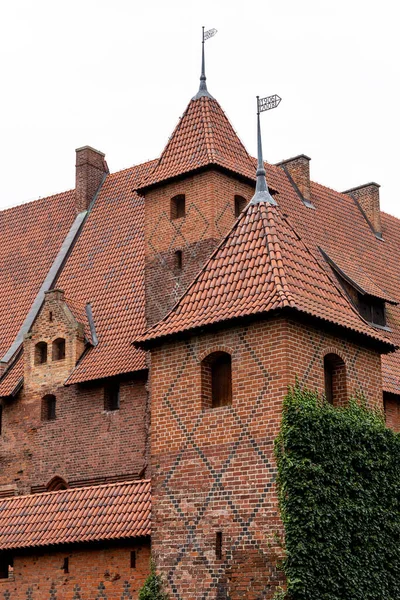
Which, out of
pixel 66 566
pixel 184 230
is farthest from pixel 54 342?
pixel 66 566

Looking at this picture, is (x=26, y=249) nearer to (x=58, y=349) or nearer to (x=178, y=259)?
(x=58, y=349)

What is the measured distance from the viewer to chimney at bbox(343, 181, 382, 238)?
2953 centimetres

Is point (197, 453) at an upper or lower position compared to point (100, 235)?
lower

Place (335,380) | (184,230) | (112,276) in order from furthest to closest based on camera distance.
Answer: (112,276) < (184,230) < (335,380)

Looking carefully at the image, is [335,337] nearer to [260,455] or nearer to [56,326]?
[260,455]

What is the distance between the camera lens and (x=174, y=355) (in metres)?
16.0

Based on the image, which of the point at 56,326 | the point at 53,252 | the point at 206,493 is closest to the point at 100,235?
the point at 53,252

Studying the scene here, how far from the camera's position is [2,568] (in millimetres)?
17859

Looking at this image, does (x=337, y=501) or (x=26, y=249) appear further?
(x=26, y=249)

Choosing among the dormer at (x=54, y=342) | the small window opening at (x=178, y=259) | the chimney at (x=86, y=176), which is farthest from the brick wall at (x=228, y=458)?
the chimney at (x=86, y=176)

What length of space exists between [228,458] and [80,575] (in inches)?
137

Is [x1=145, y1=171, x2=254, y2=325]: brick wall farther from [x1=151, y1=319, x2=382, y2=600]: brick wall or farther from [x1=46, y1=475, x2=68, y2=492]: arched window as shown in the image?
[x1=151, y1=319, x2=382, y2=600]: brick wall

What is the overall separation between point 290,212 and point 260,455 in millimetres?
12188

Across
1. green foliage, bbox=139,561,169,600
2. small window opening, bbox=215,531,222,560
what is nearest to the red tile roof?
green foliage, bbox=139,561,169,600
